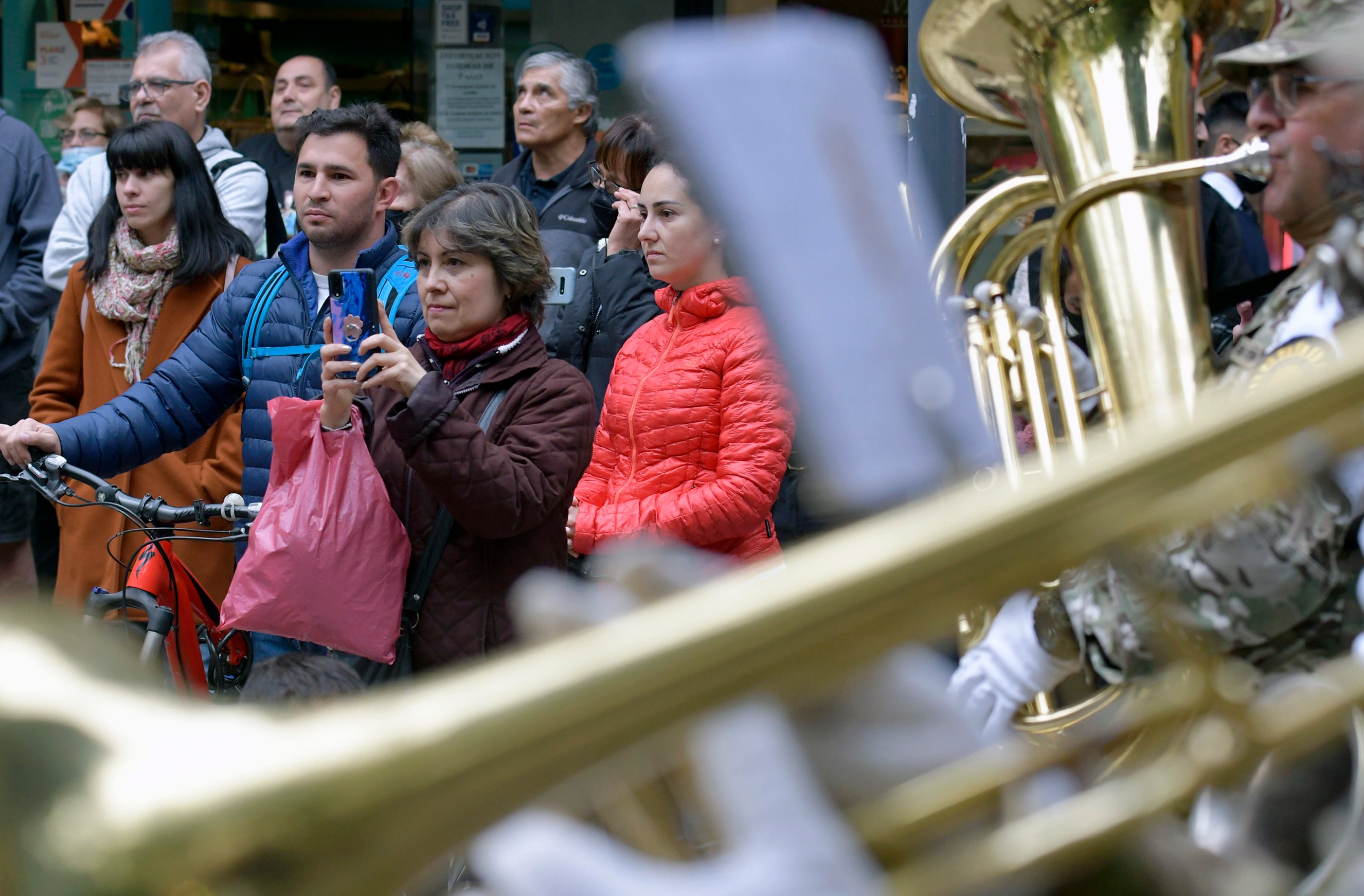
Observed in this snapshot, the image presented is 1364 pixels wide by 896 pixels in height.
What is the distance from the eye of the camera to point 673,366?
8.92 ft

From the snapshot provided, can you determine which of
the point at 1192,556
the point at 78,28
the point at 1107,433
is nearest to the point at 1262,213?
the point at 1107,433

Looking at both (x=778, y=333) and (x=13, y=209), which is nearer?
(x=778, y=333)

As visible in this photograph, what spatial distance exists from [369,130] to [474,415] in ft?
3.18

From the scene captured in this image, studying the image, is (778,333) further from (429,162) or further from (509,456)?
(429,162)

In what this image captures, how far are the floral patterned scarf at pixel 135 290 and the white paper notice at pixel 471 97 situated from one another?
3191 mm

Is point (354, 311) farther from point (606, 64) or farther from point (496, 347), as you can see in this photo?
point (606, 64)

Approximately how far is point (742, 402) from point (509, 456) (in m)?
0.48

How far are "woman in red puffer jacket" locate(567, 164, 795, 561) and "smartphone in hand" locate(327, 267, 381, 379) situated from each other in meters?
0.52

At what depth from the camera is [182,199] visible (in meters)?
3.64

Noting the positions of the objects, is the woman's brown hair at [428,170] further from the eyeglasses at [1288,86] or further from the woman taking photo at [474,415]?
the eyeglasses at [1288,86]

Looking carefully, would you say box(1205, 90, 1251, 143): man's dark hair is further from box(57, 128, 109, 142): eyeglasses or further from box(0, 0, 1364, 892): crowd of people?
box(57, 128, 109, 142): eyeglasses

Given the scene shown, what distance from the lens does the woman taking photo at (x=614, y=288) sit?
10.9ft

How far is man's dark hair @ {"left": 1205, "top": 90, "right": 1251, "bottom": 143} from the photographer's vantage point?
3.49 meters

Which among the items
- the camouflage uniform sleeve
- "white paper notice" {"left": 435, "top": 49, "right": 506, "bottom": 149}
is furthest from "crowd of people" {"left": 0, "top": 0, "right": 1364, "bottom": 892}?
"white paper notice" {"left": 435, "top": 49, "right": 506, "bottom": 149}
